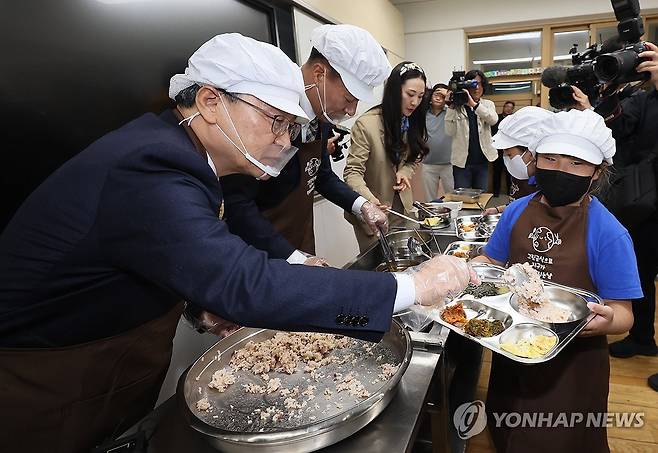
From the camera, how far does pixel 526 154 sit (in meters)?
1.58

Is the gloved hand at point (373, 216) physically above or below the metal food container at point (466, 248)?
above

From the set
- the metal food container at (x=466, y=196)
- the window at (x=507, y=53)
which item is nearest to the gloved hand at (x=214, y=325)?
the metal food container at (x=466, y=196)

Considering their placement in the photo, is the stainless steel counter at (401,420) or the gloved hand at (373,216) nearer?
the stainless steel counter at (401,420)

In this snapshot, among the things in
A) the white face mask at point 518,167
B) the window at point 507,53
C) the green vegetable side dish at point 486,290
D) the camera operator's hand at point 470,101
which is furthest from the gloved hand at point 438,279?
the window at point 507,53

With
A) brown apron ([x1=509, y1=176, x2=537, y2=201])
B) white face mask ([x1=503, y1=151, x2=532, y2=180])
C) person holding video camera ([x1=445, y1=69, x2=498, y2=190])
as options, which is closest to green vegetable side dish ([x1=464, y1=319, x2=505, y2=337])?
white face mask ([x1=503, y1=151, x2=532, y2=180])

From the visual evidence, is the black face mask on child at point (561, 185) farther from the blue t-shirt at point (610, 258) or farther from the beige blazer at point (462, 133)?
the beige blazer at point (462, 133)

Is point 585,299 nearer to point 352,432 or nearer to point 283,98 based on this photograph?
point 352,432

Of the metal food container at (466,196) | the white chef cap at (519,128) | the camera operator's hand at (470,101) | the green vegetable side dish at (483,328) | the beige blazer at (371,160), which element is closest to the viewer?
the green vegetable side dish at (483,328)

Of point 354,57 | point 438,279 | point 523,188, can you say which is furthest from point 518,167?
point 438,279

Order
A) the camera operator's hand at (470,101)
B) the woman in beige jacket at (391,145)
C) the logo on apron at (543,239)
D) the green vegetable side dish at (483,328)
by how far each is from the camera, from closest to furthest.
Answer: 1. the green vegetable side dish at (483,328)
2. the logo on apron at (543,239)
3. the woman in beige jacket at (391,145)
4. the camera operator's hand at (470,101)

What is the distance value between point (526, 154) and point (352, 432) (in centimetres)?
129

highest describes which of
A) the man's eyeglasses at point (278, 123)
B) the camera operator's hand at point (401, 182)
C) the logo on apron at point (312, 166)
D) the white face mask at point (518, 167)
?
the man's eyeglasses at point (278, 123)

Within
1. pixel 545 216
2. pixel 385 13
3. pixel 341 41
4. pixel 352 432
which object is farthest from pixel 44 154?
pixel 385 13

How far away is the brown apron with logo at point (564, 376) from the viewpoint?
3.67 feet
